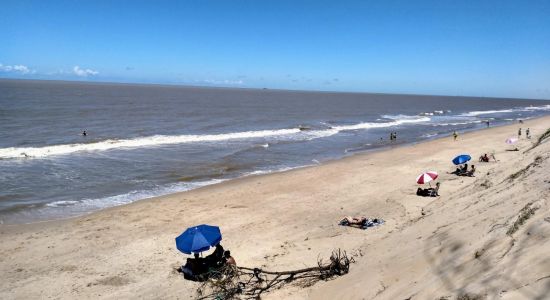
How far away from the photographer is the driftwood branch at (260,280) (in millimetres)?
9094

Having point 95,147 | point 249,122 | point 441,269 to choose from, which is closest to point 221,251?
point 441,269

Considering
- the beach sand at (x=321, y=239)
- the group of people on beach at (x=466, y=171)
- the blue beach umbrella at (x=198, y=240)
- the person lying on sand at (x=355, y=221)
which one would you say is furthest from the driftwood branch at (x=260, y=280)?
the group of people on beach at (x=466, y=171)

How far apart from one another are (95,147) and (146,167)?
9.33 metres

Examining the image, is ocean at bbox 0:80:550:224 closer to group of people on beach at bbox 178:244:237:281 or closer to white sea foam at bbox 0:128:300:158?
white sea foam at bbox 0:128:300:158

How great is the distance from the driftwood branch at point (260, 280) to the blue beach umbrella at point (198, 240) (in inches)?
34.4

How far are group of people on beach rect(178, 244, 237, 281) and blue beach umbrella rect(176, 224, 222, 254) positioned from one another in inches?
14.3

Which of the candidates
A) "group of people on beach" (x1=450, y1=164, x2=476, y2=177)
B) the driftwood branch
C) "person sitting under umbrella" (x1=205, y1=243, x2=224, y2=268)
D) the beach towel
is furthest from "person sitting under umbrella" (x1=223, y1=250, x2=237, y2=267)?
"group of people on beach" (x1=450, y1=164, x2=476, y2=177)

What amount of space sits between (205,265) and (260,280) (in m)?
1.87

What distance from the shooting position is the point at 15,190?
766 inches

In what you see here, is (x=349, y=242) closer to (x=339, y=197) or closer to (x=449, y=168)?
(x=339, y=197)

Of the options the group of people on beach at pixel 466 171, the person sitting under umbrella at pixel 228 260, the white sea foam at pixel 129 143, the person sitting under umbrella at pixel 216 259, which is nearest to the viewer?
the person sitting under umbrella at pixel 228 260

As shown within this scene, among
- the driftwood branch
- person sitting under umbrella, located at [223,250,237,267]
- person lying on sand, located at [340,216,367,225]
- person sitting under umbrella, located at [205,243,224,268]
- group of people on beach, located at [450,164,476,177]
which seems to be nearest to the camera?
the driftwood branch

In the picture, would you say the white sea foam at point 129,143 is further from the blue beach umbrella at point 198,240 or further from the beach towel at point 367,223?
the beach towel at point 367,223

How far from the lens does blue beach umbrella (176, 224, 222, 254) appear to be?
10391mm
